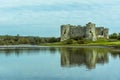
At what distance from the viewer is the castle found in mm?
127938

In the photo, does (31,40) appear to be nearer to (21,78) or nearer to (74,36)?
(74,36)

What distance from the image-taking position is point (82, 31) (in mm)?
132500

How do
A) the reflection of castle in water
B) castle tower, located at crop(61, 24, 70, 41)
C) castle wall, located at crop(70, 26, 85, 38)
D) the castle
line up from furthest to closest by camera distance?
castle tower, located at crop(61, 24, 70, 41) < castle wall, located at crop(70, 26, 85, 38) < the castle < the reflection of castle in water

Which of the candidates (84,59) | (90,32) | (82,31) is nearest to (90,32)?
(90,32)

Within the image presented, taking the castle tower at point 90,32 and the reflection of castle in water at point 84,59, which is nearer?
the reflection of castle in water at point 84,59

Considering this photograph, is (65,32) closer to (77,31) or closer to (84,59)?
(77,31)

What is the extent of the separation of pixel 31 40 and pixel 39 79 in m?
127

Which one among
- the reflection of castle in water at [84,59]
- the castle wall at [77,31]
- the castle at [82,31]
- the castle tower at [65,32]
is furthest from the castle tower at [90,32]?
the reflection of castle in water at [84,59]

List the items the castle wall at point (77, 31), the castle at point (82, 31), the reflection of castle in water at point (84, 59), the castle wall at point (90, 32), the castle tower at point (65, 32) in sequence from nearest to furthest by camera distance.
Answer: the reflection of castle in water at point (84, 59) → the castle wall at point (90, 32) → the castle at point (82, 31) → the castle wall at point (77, 31) → the castle tower at point (65, 32)

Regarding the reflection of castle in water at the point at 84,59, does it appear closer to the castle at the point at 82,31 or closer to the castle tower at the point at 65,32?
the castle at the point at 82,31

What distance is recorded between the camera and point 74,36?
13500 cm

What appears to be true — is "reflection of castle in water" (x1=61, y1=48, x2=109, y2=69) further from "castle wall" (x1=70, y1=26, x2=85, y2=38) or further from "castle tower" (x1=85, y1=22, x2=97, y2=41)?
"castle wall" (x1=70, y1=26, x2=85, y2=38)

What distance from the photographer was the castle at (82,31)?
127938 millimetres

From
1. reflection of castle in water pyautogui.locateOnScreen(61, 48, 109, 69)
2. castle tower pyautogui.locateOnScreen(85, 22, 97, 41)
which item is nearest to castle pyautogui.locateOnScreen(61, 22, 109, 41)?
castle tower pyautogui.locateOnScreen(85, 22, 97, 41)
